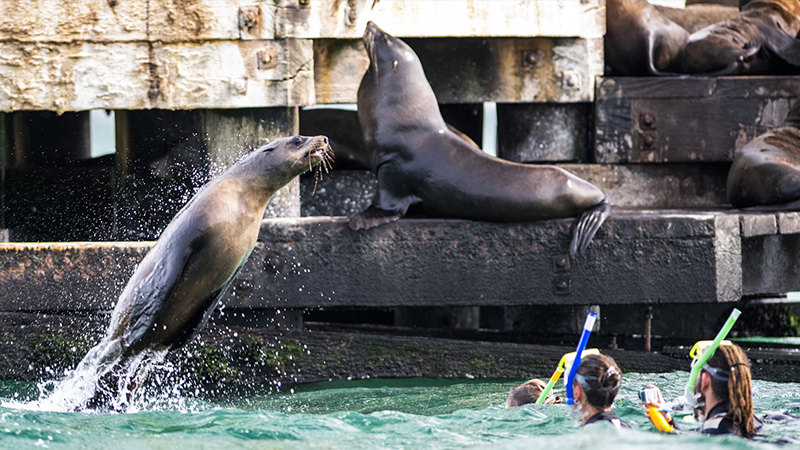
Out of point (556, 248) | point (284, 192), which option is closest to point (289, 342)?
point (284, 192)

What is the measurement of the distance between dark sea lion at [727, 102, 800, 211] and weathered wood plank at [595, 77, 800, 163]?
36cm

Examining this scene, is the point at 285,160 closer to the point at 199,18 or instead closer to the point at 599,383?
the point at 599,383

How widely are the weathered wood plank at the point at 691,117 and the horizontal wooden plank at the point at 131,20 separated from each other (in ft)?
9.47

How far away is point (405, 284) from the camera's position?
7.02 metres

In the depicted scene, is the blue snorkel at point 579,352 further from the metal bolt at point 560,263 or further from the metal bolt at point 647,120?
the metal bolt at point 647,120

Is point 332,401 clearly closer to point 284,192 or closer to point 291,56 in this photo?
point 284,192

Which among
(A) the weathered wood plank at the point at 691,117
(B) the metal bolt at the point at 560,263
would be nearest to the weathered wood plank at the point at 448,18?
(A) the weathered wood plank at the point at 691,117

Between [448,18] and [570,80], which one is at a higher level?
[448,18]

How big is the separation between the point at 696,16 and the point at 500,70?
3033mm

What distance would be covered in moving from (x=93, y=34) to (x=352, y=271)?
2302mm

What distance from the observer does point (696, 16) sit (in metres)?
10.3

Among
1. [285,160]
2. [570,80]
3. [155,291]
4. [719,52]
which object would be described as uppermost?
[719,52]

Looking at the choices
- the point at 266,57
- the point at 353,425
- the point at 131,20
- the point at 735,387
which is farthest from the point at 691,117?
the point at 353,425

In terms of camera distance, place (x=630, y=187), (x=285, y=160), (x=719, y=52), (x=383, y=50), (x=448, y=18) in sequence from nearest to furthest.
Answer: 1. (x=285, y=160)
2. (x=383, y=50)
3. (x=448, y=18)
4. (x=630, y=187)
5. (x=719, y=52)
